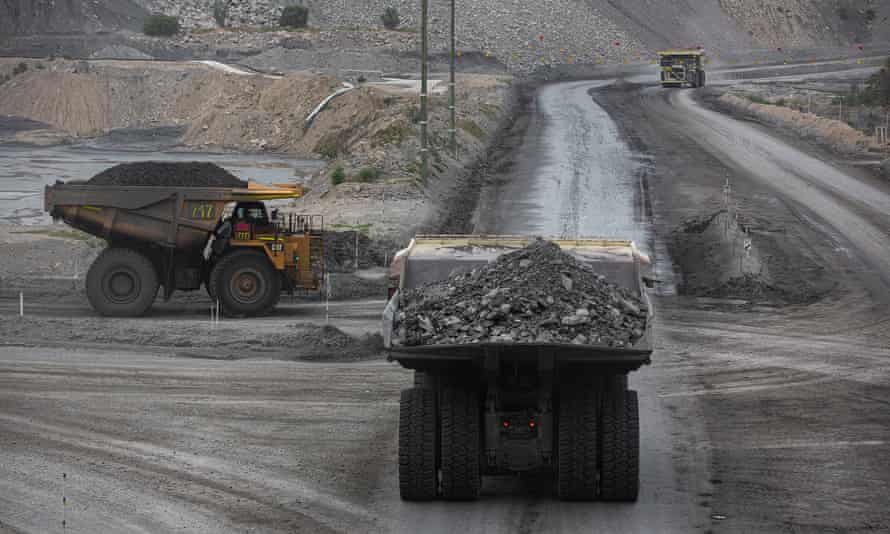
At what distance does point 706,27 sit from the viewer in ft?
403

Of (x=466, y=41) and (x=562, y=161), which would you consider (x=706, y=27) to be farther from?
(x=562, y=161)

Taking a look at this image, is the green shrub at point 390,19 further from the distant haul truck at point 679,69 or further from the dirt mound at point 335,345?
the dirt mound at point 335,345

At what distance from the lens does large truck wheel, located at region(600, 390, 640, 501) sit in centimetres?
1221

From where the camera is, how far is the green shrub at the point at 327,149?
52.0 m

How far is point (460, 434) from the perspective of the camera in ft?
39.9

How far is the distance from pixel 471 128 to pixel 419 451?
4001 cm

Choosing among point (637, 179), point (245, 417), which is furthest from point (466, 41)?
point (245, 417)

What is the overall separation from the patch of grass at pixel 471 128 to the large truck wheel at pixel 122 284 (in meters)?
29.0

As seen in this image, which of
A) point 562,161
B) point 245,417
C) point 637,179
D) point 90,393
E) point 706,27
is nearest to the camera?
point 245,417

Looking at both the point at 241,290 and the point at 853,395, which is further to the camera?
the point at 241,290

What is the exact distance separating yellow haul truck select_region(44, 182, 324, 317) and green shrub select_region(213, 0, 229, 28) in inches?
3284

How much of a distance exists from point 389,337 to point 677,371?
8.07 meters

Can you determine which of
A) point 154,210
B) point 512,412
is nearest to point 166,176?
point 154,210

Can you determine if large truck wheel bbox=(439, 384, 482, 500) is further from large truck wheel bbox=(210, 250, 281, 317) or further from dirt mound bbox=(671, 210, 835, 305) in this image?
dirt mound bbox=(671, 210, 835, 305)
